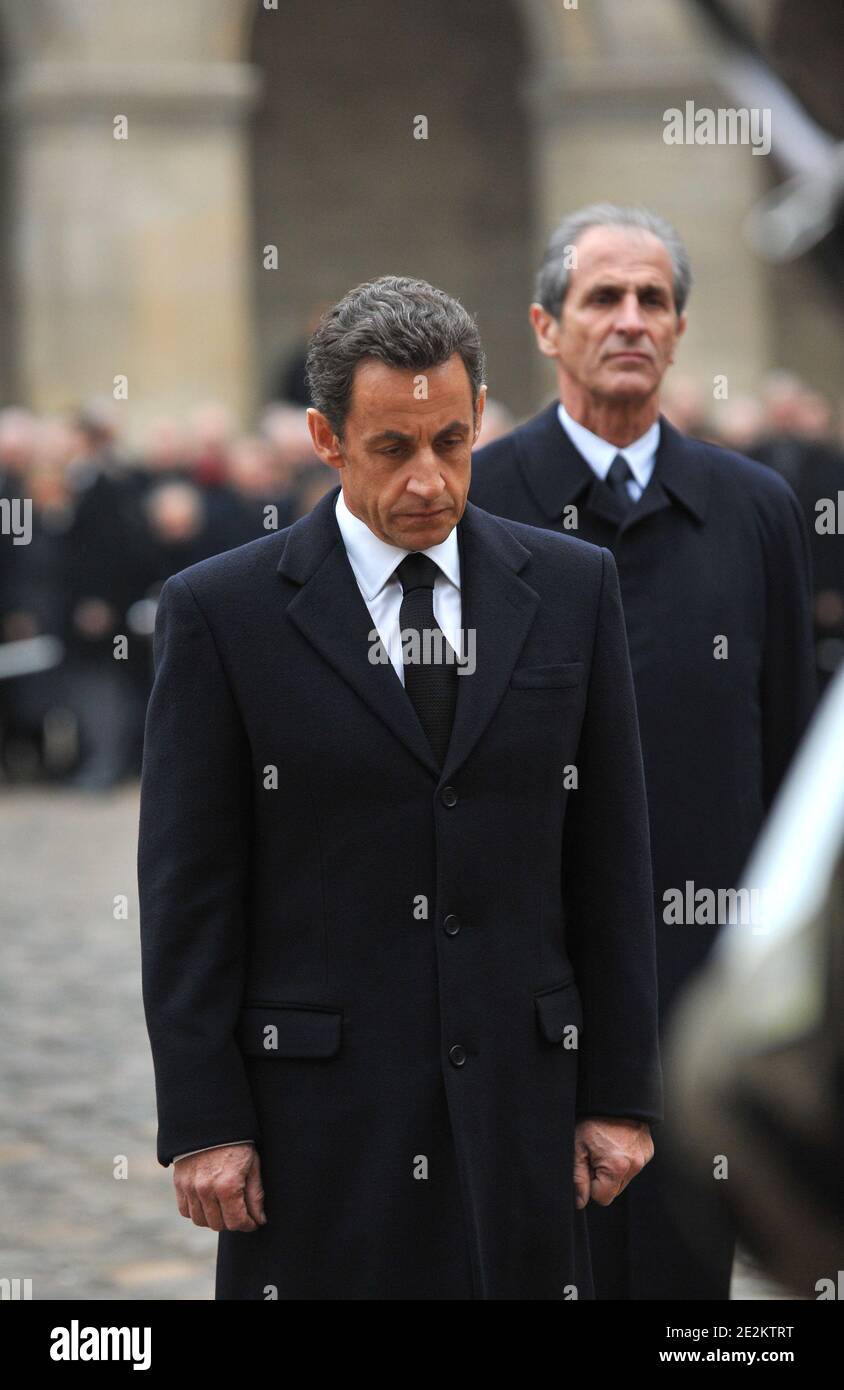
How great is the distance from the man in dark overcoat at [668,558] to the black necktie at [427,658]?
3.58 feet

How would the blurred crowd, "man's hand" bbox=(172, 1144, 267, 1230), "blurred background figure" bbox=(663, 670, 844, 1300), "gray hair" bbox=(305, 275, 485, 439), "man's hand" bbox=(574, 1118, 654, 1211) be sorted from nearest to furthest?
"blurred background figure" bbox=(663, 670, 844, 1300)
"gray hair" bbox=(305, 275, 485, 439)
"man's hand" bbox=(172, 1144, 267, 1230)
"man's hand" bbox=(574, 1118, 654, 1211)
the blurred crowd

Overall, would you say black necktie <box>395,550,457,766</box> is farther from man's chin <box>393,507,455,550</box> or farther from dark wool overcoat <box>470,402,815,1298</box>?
dark wool overcoat <box>470,402,815,1298</box>

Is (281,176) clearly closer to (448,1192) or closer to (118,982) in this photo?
(118,982)

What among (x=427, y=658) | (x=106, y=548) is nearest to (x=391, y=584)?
(x=427, y=658)

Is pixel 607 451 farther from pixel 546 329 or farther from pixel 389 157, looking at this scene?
pixel 389 157

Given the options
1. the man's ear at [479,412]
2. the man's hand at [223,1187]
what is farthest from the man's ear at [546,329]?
the man's hand at [223,1187]

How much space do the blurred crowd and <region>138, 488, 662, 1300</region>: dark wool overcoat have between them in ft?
36.3

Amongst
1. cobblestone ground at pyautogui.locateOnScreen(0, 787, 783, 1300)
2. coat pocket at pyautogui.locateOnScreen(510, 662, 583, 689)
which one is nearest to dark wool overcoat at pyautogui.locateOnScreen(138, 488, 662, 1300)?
coat pocket at pyautogui.locateOnScreen(510, 662, 583, 689)

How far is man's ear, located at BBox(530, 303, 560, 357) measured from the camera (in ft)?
14.7

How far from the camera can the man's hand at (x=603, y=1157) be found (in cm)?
323

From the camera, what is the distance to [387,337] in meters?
3.00

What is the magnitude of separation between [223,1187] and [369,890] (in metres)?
0.41

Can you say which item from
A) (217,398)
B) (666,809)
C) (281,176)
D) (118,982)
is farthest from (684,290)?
(281,176)
